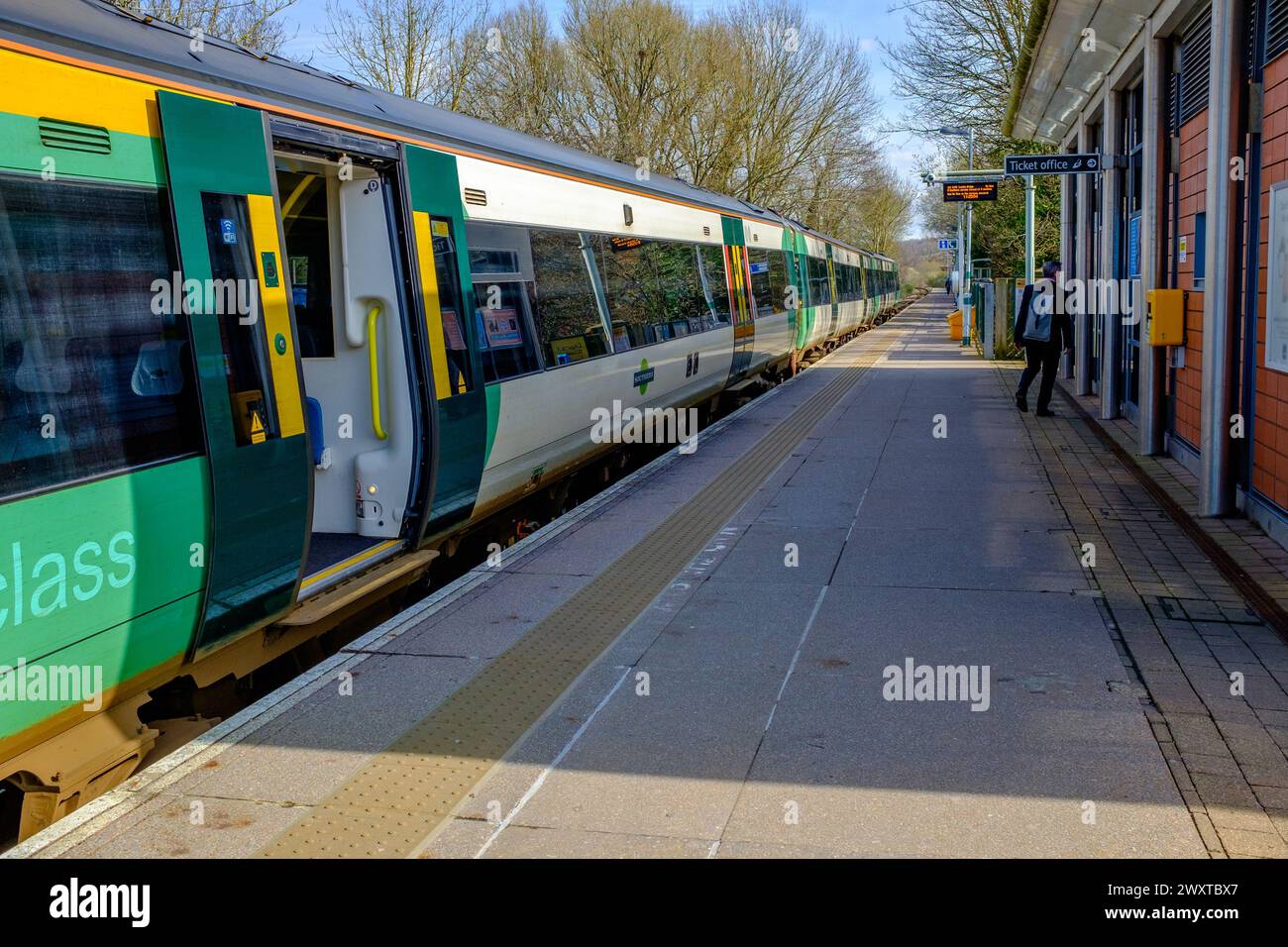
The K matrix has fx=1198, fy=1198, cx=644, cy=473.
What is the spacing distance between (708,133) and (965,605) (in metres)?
31.3

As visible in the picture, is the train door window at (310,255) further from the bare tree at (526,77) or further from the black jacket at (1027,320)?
the bare tree at (526,77)

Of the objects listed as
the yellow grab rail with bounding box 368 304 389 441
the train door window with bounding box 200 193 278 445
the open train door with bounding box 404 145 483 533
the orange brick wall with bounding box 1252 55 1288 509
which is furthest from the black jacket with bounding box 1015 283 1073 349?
the train door window with bounding box 200 193 278 445

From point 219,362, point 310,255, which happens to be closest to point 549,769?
point 219,362

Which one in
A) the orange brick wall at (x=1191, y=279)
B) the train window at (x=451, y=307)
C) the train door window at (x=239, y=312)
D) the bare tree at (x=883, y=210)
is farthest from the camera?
the bare tree at (x=883, y=210)

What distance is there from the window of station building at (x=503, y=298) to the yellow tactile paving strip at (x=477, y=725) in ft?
4.60

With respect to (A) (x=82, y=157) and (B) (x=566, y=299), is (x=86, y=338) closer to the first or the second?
(A) (x=82, y=157)

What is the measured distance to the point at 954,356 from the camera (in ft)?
80.8

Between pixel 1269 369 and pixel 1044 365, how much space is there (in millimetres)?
6707

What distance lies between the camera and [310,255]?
6.32 metres

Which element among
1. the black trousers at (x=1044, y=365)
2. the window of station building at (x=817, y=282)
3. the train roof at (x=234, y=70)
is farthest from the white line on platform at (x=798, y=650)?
the window of station building at (x=817, y=282)

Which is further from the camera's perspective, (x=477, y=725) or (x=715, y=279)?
(x=715, y=279)

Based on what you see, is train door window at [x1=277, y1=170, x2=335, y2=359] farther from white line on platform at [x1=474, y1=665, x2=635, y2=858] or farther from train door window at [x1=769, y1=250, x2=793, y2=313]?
train door window at [x1=769, y1=250, x2=793, y2=313]

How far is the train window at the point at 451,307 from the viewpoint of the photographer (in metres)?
6.54
